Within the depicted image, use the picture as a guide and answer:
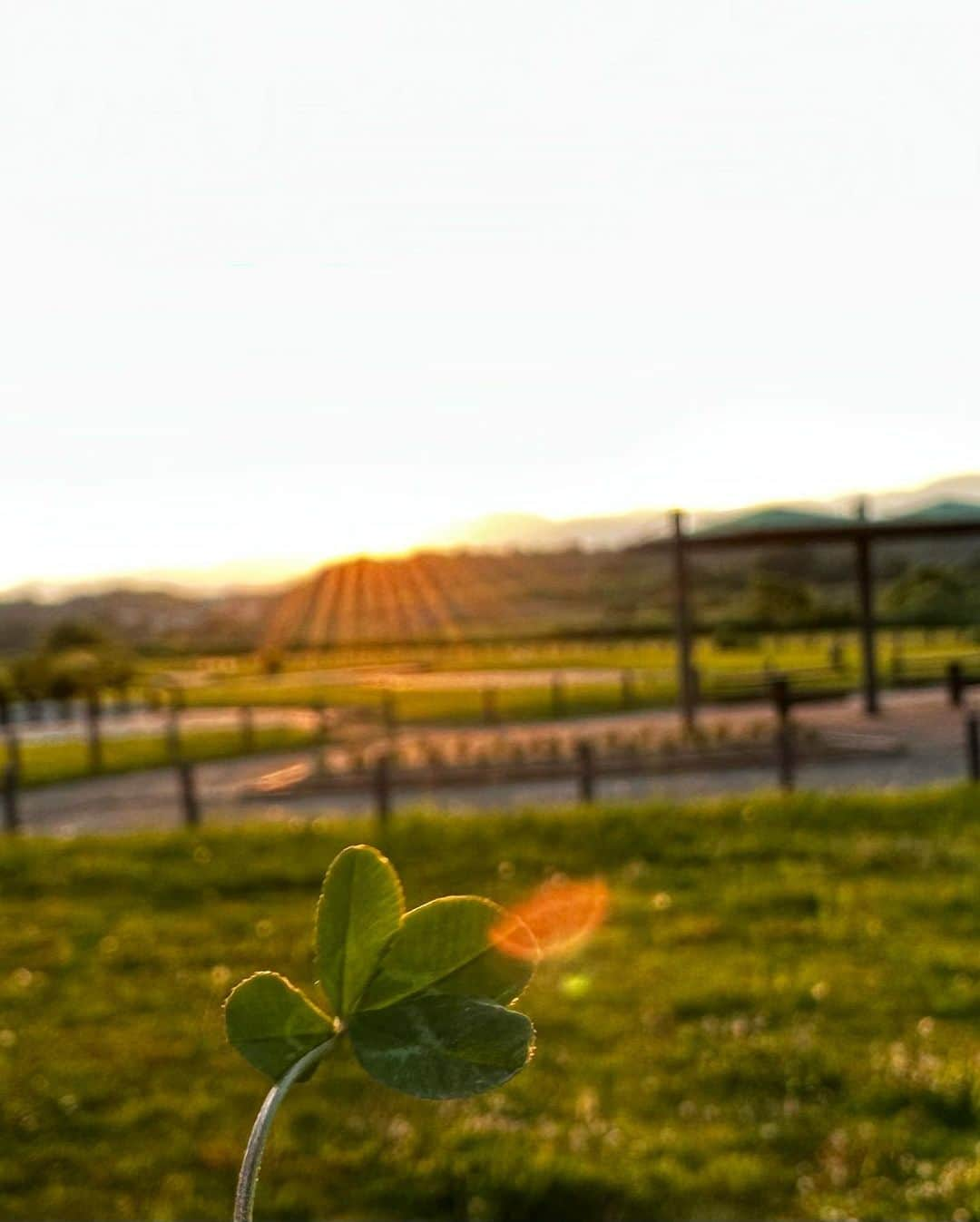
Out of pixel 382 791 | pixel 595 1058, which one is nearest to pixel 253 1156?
pixel 595 1058

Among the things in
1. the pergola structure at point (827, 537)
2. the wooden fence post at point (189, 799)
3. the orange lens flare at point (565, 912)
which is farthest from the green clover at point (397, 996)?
the wooden fence post at point (189, 799)

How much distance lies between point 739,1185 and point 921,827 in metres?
8.22

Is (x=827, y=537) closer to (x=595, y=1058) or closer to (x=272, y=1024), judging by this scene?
(x=595, y=1058)

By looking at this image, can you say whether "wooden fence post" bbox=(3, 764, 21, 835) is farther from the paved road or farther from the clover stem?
the clover stem

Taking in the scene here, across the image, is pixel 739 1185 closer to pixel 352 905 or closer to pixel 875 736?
pixel 352 905

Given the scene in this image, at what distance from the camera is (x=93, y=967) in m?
9.48

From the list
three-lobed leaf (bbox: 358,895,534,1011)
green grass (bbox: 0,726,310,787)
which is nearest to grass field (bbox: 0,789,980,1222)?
three-lobed leaf (bbox: 358,895,534,1011)

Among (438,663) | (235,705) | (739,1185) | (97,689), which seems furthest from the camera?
(438,663)

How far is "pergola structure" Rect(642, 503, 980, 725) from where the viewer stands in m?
11.4

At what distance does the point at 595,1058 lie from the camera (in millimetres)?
6867

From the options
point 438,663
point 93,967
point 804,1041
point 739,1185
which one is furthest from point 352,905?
Result: point 438,663

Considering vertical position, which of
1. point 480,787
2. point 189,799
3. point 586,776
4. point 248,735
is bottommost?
point 248,735

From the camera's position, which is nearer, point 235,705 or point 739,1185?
point 739,1185

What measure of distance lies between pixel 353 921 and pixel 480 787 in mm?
17585
